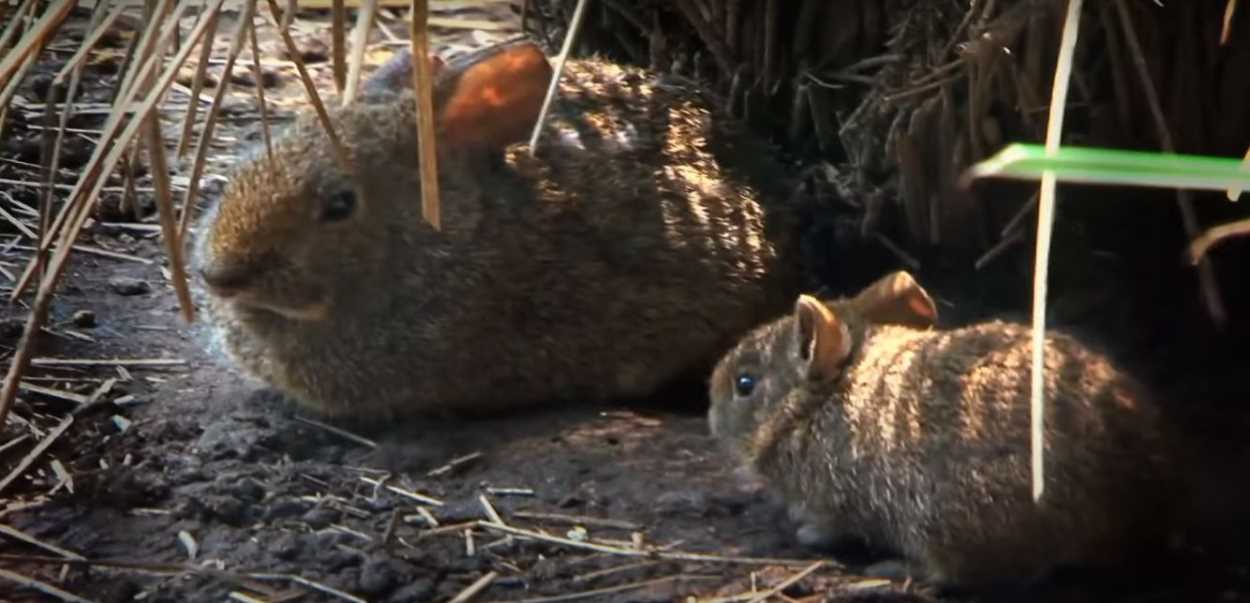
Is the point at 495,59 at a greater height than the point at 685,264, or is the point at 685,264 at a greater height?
the point at 495,59

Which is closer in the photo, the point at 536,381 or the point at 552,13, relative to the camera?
the point at 536,381

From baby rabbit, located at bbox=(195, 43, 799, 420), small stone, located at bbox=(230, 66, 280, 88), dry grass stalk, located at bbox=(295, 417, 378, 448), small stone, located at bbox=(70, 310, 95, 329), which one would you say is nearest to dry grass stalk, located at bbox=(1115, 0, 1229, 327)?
baby rabbit, located at bbox=(195, 43, 799, 420)

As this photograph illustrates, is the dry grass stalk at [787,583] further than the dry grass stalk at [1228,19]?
Yes

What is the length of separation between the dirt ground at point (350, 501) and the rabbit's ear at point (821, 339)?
38cm

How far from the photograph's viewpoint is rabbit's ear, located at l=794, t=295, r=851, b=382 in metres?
4.09

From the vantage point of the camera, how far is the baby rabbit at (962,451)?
370 centimetres

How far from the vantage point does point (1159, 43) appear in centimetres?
461

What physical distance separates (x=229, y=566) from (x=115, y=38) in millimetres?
4200

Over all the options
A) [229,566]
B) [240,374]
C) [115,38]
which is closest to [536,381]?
[240,374]

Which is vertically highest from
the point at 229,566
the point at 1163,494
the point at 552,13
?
the point at 552,13

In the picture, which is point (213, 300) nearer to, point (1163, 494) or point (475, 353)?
point (475, 353)

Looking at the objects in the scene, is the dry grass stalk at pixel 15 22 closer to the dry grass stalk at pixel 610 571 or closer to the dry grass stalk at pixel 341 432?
the dry grass stalk at pixel 341 432

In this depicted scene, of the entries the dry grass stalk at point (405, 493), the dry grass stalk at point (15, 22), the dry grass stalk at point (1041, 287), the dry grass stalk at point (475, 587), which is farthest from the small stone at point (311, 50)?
the dry grass stalk at point (1041, 287)

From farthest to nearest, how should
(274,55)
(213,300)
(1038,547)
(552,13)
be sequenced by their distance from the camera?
1. (274,55)
2. (552,13)
3. (213,300)
4. (1038,547)
